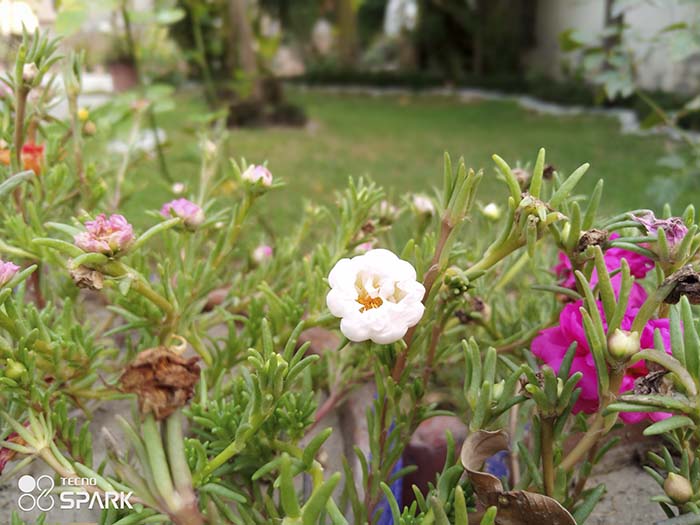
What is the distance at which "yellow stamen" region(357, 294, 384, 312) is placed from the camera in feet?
1.75

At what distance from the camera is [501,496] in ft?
1.68

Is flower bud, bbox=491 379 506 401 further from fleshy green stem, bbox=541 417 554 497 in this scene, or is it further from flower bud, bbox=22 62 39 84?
flower bud, bbox=22 62 39 84

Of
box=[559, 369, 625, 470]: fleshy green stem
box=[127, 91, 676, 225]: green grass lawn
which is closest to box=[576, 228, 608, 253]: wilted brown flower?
box=[559, 369, 625, 470]: fleshy green stem

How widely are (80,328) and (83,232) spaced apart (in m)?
0.20

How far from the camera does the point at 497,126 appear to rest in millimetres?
6930

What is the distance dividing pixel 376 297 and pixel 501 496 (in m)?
0.18

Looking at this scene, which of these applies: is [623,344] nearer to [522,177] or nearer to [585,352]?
[585,352]

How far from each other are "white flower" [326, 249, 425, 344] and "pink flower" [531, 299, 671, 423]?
159 millimetres

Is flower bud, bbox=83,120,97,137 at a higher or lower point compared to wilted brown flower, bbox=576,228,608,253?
higher

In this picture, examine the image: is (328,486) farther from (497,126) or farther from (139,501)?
(497,126)

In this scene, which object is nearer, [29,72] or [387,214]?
[29,72]

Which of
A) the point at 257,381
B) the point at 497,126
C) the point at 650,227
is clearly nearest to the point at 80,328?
the point at 257,381

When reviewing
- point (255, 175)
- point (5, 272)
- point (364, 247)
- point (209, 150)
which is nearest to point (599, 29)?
point (209, 150)

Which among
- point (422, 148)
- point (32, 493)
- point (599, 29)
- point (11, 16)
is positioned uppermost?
point (11, 16)
